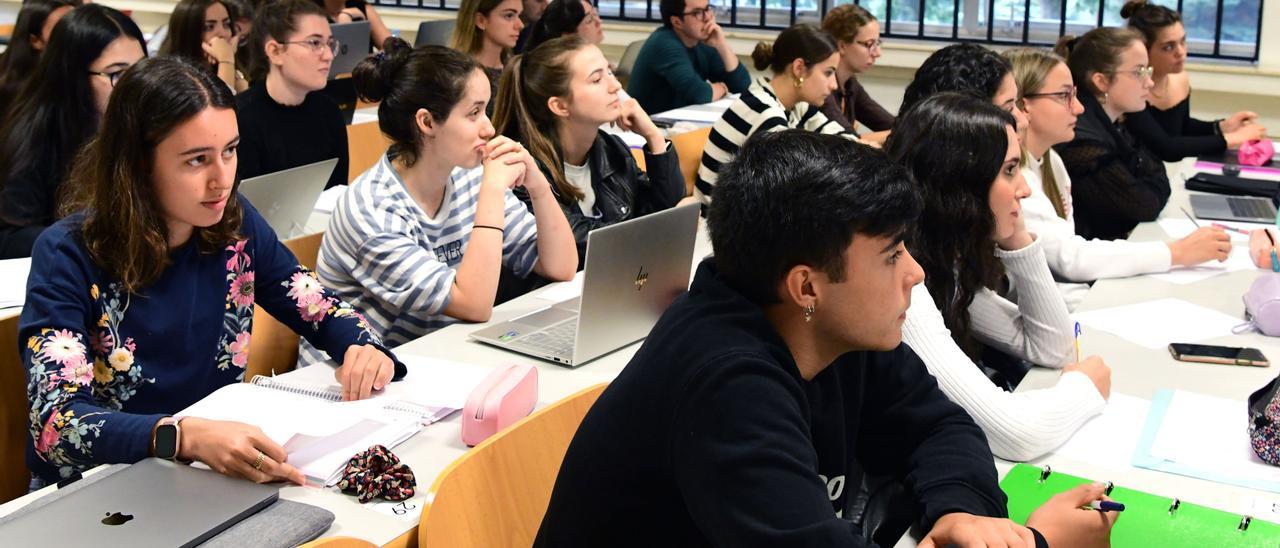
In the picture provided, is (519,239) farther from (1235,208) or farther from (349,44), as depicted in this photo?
(349,44)

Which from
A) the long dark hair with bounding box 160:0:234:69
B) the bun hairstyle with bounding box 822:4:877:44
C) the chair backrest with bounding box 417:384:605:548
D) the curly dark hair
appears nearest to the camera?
the chair backrest with bounding box 417:384:605:548

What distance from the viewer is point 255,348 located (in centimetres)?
221

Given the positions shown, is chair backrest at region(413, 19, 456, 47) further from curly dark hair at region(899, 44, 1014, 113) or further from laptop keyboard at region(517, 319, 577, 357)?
laptop keyboard at region(517, 319, 577, 357)

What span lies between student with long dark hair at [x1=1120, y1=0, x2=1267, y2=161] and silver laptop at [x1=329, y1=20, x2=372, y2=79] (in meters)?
3.12

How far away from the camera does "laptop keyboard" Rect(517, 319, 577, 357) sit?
2156mm

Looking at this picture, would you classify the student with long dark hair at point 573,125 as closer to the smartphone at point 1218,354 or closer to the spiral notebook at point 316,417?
the spiral notebook at point 316,417

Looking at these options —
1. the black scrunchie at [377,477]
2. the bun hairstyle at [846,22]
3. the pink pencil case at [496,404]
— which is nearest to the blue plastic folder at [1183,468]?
the pink pencil case at [496,404]

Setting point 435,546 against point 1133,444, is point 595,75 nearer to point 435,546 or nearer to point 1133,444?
point 1133,444

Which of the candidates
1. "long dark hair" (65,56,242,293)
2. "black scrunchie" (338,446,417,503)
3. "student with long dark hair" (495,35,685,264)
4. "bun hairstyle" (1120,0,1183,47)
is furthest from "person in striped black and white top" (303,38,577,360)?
"bun hairstyle" (1120,0,1183,47)

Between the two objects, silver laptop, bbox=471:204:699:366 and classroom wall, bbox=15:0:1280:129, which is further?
classroom wall, bbox=15:0:1280:129

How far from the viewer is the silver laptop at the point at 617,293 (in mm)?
2047

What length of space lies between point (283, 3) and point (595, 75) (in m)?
1.23

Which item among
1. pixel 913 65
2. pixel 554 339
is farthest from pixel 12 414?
pixel 913 65

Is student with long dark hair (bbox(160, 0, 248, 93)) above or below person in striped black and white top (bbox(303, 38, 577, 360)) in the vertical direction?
above
